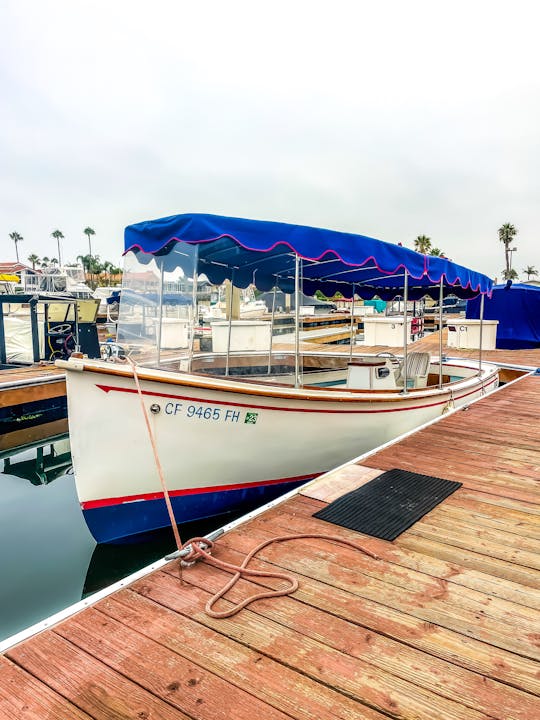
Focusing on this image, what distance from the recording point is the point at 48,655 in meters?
2.07

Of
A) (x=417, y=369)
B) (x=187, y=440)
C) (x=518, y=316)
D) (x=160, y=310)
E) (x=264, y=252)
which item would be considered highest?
(x=264, y=252)

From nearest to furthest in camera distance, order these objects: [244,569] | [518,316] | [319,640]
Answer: [319,640], [244,569], [518,316]

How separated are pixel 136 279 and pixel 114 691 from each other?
3.85 metres

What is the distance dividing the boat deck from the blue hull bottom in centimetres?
148

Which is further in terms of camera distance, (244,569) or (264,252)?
(264,252)

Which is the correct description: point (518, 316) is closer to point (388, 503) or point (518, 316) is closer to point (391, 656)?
point (388, 503)

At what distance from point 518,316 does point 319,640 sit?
16.2 meters

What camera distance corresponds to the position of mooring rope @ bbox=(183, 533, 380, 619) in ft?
7.75

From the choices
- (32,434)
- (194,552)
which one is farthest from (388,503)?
(32,434)

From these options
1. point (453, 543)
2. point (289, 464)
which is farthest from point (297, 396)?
point (453, 543)

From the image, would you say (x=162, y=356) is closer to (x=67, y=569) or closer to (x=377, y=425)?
(x=67, y=569)

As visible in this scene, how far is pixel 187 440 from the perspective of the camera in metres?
4.32

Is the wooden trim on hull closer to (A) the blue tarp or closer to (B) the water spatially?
(B) the water

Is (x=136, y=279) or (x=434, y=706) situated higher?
(x=136, y=279)
